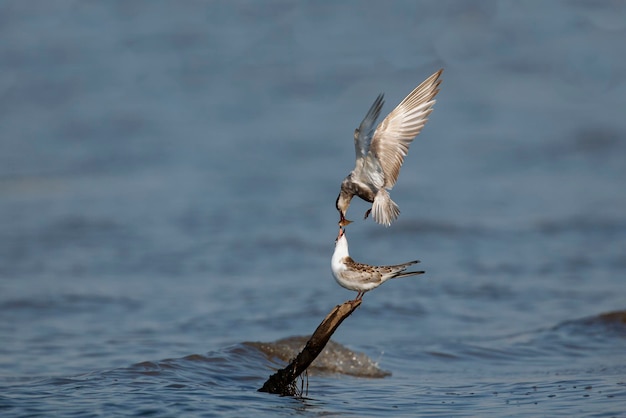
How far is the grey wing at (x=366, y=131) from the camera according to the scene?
23.2 feet

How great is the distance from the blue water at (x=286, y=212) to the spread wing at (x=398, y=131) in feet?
Answer: 7.54

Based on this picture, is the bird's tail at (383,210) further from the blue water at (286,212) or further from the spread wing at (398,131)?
the blue water at (286,212)

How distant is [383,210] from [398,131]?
0.67 m

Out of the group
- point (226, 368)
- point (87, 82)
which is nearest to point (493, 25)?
point (87, 82)

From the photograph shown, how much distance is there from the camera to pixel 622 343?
1150 centimetres

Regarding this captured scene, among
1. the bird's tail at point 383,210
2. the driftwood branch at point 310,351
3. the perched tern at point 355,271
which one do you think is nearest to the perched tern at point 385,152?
the bird's tail at point 383,210

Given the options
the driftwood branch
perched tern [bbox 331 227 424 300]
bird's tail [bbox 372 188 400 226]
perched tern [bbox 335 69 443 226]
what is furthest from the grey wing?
the driftwood branch

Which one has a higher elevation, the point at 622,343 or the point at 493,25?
the point at 493,25

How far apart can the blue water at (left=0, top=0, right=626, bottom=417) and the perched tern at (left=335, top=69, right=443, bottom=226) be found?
6.65 feet

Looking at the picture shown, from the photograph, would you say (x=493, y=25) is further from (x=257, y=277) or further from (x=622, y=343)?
(x=622, y=343)

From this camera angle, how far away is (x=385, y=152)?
7.37 metres

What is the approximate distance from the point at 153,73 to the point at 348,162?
326 inches

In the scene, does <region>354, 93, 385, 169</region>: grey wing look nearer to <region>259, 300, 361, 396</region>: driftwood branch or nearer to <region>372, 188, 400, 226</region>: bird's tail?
<region>372, 188, 400, 226</region>: bird's tail

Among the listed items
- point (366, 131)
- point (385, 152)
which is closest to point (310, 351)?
point (385, 152)
